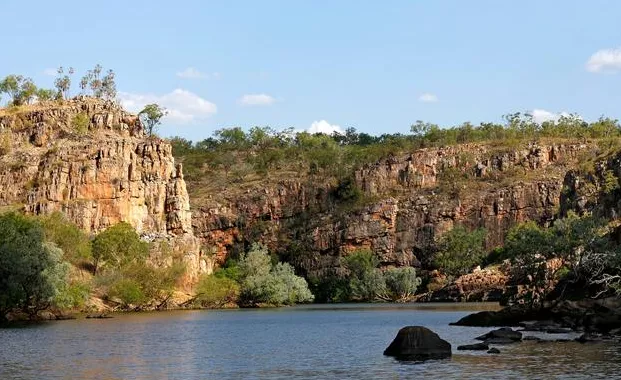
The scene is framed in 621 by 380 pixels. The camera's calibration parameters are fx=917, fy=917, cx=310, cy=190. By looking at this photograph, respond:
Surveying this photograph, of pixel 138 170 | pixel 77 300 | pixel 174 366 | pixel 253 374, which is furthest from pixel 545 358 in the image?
pixel 138 170

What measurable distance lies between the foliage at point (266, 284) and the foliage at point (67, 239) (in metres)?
33.8

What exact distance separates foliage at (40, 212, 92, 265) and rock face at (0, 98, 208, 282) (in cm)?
1931

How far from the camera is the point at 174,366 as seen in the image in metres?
55.7

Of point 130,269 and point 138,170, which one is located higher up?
point 138,170

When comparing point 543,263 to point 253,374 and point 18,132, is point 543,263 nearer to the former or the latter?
point 253,374

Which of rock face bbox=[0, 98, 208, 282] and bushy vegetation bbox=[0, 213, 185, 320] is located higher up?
rock face bbox=[0, 98, 208, 282]

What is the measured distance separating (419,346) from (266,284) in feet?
377

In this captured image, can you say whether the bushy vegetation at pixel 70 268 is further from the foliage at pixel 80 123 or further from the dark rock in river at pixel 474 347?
the dark rock in river at pixel 474 347

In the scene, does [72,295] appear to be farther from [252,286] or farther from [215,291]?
[252,286]

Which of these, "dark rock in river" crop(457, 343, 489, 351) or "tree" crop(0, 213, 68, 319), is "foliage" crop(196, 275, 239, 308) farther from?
"dark rock in river" crop(457, 343, 489, 351)

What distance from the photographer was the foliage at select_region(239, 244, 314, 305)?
16988 cm

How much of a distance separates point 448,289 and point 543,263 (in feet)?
309

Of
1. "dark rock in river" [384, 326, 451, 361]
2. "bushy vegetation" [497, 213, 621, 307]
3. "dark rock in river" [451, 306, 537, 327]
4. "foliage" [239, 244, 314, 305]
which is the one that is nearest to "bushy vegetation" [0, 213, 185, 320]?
"foliage" [239, 244, 314, 305]

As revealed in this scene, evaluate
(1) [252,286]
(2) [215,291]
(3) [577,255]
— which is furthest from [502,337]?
(1) [252,286]
